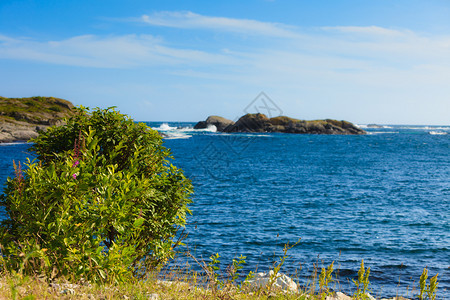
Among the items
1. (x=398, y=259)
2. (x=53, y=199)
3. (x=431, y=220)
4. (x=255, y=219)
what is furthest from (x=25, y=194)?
(x=431, y=220)

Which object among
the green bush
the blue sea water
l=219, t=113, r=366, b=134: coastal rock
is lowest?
the blue sea water

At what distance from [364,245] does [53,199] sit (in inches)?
701

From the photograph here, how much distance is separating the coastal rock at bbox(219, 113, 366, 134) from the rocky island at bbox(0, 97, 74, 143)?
7823 cm

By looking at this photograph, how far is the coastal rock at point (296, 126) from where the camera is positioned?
184625 mm

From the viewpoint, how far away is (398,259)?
17906mm

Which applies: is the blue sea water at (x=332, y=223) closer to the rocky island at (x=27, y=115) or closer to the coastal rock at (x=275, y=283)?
the coastal rock at (x=275, y=283)

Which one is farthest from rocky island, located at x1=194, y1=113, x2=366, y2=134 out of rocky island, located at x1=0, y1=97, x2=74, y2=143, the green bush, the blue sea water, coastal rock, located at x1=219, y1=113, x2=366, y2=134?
the green bush

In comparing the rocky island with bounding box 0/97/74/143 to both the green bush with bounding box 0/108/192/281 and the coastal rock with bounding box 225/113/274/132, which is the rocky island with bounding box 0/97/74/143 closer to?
the green bush with bounding box 0/108/192/281

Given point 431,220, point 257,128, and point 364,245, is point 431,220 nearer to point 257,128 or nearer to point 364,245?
point 364,245

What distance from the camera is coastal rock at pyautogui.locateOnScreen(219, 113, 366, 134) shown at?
184625 millimetres

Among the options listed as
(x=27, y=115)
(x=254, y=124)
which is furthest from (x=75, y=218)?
(x=254, y=124)

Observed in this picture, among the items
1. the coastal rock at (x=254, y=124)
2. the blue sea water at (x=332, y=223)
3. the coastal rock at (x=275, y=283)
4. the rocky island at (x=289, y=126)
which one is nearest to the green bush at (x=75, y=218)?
the blue sea water at (x=332, y=223)

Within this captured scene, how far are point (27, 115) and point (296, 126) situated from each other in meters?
122

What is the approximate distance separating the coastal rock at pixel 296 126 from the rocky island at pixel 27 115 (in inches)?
3080
